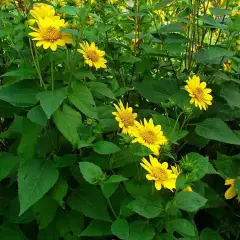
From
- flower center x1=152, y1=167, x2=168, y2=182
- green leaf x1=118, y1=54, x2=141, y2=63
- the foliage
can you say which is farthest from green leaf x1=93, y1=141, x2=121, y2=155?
green leaf x1=118, y1=54, x2=141, y2=63

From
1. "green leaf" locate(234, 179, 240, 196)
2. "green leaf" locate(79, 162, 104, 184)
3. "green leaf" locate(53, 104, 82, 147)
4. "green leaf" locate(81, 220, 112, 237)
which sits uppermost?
"green leaf" locate(53, 104, 82, 147)

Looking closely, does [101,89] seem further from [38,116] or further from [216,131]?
[216,131]

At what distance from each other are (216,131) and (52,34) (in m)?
0.67

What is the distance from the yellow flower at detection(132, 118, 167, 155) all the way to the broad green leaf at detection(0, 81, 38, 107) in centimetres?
30

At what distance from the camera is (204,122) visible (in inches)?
63.4

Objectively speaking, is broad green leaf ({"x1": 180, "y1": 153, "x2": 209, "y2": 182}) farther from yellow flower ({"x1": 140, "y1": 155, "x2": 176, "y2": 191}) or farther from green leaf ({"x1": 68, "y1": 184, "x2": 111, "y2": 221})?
green leaf ({"x1": 68, "y1": 184, "x2": 111, "y2": 221})

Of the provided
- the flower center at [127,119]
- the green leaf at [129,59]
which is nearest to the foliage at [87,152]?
the flower center at [127,119]

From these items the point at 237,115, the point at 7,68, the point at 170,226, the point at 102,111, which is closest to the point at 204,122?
the point at 237,115

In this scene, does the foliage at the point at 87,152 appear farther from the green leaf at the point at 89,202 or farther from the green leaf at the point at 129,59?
the green leaf at the point at 129,59

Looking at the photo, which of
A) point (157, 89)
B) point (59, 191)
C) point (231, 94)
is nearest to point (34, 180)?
point (59, 191)

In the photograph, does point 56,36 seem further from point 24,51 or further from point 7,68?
point 7,68

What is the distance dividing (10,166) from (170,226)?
1.60 feet

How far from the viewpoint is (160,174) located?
3.93 ft

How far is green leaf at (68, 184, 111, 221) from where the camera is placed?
1261 mm
